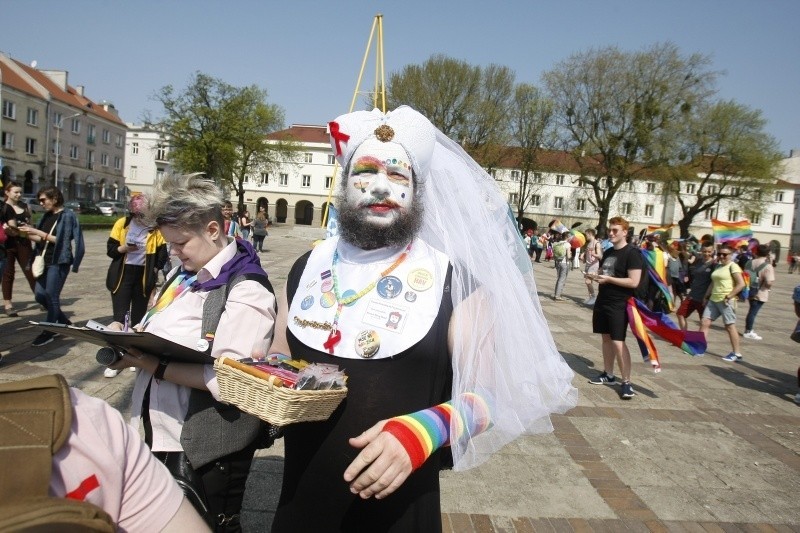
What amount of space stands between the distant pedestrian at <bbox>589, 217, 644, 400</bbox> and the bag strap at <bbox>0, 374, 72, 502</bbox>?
225 inches

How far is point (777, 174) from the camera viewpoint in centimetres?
4159

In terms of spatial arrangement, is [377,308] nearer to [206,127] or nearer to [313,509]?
[313,509]

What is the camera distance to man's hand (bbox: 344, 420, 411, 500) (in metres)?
1.32

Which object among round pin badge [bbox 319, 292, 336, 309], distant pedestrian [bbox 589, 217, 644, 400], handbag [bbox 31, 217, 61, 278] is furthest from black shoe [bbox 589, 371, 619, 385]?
handbag [bbox 31, 217, 61, 278]

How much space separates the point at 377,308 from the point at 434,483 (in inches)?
22.7

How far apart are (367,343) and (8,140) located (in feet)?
178

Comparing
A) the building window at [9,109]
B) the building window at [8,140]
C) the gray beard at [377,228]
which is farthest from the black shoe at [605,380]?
the building window at [9,109]

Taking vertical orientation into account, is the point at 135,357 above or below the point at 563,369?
below

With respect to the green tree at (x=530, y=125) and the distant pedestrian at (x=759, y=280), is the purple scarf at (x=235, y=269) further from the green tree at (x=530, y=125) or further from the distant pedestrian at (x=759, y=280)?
the green tree at (x=530, y=125)

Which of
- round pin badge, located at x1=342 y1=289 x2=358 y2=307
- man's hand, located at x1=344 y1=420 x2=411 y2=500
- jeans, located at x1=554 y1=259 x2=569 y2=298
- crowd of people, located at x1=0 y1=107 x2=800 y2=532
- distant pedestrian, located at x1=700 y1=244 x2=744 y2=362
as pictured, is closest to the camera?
man's hand, located at x1=344 y1=420 x2=411 y2=500

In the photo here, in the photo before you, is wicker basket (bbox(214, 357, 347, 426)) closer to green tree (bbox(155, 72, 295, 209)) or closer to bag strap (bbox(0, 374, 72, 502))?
bag strap (bbox(0, 374, 72, 502))

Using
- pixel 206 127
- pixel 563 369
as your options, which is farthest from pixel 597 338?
pixel 206 127

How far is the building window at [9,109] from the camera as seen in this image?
43.7m

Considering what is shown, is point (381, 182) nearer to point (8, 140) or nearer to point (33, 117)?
point (8, 140)
